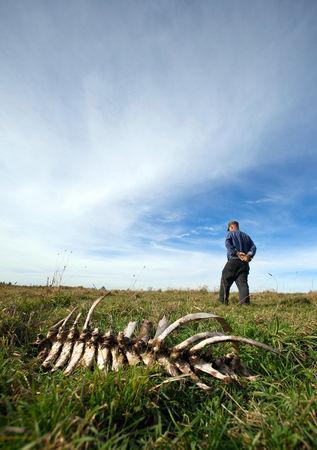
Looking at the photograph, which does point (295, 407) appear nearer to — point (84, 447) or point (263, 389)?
point (263, 389)

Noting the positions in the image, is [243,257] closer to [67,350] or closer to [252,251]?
[252,251]

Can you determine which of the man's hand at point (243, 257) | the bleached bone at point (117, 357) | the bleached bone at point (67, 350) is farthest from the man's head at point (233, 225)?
the bleached bone at point (117, 357)

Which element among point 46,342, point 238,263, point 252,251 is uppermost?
point 252,251

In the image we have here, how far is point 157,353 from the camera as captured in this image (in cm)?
287

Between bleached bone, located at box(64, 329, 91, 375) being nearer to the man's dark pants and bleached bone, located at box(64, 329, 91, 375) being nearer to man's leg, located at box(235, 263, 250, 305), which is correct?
the man's dark pants

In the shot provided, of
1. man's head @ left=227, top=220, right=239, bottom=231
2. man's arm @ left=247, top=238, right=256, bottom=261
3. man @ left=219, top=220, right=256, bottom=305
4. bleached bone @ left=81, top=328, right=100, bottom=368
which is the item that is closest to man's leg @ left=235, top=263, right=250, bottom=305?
man @ left=219, top=220, right=256, bottom=305

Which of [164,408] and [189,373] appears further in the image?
[189,373]

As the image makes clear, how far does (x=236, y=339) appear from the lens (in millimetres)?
2715

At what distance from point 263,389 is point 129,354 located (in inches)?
45.3

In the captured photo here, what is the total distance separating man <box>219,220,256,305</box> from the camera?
10.1 m

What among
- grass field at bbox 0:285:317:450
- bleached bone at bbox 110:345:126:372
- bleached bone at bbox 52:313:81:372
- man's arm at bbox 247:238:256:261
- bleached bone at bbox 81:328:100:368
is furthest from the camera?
man's arm at bbox 247:238:256:261

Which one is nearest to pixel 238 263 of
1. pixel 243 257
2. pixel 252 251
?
pixel 243 257

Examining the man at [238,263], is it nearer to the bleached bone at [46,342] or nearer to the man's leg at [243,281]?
the man's leg at [243,281]

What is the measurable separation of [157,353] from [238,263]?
25.4 ft
